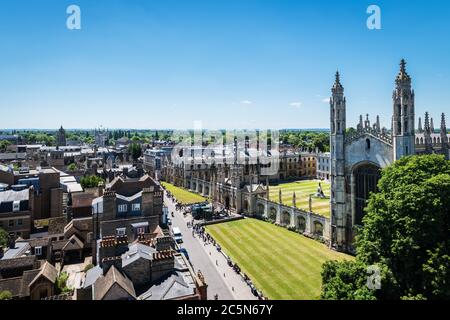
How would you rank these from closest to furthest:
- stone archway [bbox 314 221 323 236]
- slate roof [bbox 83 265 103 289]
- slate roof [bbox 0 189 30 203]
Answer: slate roof [bbox 83 265 103 289] < slate roof [bbox 0 189 30 203] < stone archway [bbox 314 221 323 236]

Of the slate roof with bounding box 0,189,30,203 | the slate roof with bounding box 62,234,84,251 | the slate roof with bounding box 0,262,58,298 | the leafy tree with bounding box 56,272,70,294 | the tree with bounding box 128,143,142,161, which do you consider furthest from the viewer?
the tree with bounding box 128,143,142,161

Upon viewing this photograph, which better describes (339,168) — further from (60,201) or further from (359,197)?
(60,201)

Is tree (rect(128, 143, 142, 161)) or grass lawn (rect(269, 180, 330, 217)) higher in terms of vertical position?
tree (rect(128, 143, 142, 161))

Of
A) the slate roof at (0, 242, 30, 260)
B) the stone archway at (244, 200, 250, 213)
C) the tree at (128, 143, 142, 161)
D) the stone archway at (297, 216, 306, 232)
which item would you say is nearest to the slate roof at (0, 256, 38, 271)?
the slate roof at (0, 242, 30, 260)

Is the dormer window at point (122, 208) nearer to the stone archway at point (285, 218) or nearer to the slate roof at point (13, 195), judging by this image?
the slate roof at point (13, 195)

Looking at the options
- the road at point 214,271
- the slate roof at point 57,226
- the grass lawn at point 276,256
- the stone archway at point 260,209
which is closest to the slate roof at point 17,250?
the slate roof at point 57,226

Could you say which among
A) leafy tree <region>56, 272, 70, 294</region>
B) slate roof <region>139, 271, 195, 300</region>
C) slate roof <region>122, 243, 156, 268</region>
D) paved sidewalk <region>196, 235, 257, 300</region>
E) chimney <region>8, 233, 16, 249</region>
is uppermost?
slate roof <region>122, 243, 156, 268</region>

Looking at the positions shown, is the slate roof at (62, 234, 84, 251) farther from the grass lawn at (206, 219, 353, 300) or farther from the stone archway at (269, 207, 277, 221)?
the stone archway at (269, 207, 277, 221)
